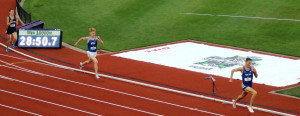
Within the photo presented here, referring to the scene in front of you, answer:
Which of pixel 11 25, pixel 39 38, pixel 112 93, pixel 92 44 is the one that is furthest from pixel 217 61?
pixel 11 25

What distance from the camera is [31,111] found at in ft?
61.6

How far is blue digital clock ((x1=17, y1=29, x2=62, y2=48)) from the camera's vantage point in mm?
28781

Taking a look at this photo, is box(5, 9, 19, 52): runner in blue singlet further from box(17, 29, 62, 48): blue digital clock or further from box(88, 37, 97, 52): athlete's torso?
box(88, 37, 97, 52): athlete's torso

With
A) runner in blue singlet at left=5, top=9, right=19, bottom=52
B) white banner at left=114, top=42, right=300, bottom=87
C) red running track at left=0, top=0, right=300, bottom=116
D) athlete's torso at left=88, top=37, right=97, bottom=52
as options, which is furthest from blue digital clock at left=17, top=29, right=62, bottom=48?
athlete's torso at left=88, top=37, right=97, bottom=52

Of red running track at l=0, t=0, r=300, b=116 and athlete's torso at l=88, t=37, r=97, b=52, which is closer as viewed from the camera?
red running track at l=0, t=0, r=300, b=116

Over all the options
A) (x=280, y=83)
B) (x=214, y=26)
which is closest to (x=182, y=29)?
(x=214, y=26)

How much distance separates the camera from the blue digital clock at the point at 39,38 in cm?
2878

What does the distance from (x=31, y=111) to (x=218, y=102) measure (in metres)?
6.59

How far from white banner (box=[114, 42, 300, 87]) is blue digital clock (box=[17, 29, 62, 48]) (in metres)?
3.71

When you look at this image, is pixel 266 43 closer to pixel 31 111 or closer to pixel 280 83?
pixel 280 83

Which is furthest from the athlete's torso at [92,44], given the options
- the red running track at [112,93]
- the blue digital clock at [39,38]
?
the blue digital clock at [39,38]

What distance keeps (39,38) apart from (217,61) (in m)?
9.67

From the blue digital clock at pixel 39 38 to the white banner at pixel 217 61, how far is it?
3.71m

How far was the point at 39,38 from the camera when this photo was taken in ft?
94.5
